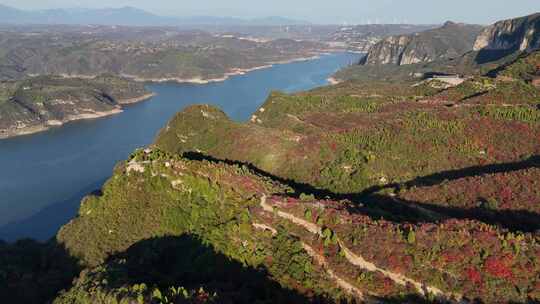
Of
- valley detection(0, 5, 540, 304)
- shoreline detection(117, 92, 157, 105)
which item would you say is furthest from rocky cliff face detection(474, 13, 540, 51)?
shoreline detection(117, 92, 157, 105)

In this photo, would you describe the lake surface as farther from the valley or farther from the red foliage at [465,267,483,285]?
the red foliage at [465,267,483,285]

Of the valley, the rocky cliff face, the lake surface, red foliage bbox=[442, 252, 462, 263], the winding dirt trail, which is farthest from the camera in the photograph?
the rocky cliff face

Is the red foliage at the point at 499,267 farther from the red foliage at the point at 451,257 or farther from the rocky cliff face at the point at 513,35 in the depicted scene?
the rocky cliff face at the point at 513,35

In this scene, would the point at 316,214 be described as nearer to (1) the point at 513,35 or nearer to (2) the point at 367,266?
(2) the point at 367,266

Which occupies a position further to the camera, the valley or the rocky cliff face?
the rocky cliff face

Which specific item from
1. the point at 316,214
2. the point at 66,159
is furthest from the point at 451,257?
the point at 66,159

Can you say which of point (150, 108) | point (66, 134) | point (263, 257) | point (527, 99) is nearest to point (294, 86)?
point (150, 108)

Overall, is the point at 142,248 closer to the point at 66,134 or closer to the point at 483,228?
the point at 483,228
